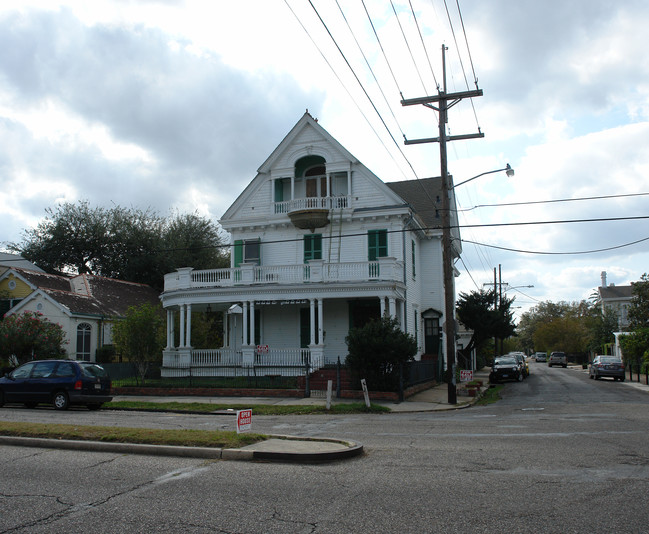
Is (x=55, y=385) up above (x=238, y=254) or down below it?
below

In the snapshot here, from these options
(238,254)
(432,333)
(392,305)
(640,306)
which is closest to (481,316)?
(432,333)

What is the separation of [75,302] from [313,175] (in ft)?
48.9

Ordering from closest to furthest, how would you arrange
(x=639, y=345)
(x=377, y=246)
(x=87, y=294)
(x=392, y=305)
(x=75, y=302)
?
1. (x=392, y=305)
2. (x=377, y=246)
3. (x=639, y=345)
4. (x=75, y=302)
5. (x=87, y=294)

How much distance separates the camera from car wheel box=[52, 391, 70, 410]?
18.0 metres

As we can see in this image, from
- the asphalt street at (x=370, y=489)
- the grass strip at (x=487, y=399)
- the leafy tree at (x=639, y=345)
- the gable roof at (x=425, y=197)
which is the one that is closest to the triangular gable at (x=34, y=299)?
the gable roof at (x=425, y=197)

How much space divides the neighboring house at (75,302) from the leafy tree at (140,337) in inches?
312

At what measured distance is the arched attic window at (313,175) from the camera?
29.1m

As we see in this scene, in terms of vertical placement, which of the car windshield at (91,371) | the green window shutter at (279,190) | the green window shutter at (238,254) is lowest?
the car windshield at (91,371)

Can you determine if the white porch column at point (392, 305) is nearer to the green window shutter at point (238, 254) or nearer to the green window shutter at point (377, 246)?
the green window shutter at point (377, 246)

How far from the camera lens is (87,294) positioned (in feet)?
115

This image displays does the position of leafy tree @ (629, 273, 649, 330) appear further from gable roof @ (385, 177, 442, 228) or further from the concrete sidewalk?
the concrete sidewalk

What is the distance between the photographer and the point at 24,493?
6891mm

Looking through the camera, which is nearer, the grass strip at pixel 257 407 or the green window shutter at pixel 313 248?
the grass strip at pixel 257 407

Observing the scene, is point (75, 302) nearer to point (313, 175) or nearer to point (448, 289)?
point (313, 175)
